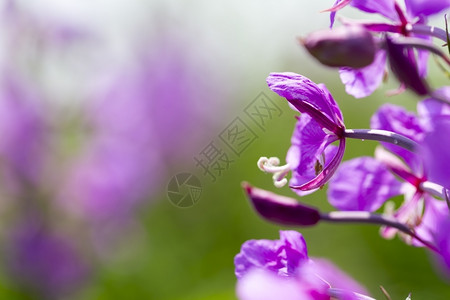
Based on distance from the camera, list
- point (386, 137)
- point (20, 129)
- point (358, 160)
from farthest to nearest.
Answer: point (20, 129)
point (358, 160)
point (386, 137)

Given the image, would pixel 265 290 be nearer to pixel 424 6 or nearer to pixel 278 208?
pixel 278 208

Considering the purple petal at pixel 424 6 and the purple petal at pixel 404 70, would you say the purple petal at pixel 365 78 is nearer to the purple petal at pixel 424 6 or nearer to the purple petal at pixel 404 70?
the purple petal at pixel 424 6

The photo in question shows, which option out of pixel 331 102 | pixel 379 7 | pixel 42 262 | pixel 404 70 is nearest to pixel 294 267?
pixel 331 102

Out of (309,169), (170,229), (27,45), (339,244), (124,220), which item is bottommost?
(339,244)

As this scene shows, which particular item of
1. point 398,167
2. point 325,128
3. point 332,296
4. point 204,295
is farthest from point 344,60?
point 204,295

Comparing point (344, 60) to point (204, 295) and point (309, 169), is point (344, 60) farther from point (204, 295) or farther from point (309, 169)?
point (204, 295)

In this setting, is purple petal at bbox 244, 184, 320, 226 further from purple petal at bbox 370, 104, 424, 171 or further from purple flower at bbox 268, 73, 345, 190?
purple petal at bbox 370, 104, 424, 171
